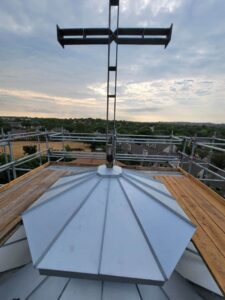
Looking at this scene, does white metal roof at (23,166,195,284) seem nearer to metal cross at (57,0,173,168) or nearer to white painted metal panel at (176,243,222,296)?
metal cross at (57,0,173,168)

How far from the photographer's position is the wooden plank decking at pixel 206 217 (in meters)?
1.60

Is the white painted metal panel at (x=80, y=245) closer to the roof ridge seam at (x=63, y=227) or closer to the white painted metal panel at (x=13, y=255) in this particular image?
the roof ridge seam at (x=63, y=227)

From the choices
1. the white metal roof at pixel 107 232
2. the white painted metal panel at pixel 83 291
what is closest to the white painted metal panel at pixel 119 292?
the white painted metal panel at pixel 83 291

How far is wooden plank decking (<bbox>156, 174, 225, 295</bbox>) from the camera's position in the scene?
5.26 ft

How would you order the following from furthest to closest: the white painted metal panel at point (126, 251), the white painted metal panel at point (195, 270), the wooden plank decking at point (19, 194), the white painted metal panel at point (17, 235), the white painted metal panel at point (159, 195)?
the wooden plank decking at point (19, 194) < the white painted metal panel at point (17, 235) < the white painted metal panel at point (195, 270) < the white painted metal panel at point (159, 195) < the white painted metal panel at point (126, 251)

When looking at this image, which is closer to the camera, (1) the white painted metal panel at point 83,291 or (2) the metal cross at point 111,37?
(1) the white painted metal panel at point 83,291

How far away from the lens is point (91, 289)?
1500 mm

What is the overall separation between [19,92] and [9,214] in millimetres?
11384

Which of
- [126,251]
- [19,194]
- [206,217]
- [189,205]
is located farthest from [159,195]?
[19,194]

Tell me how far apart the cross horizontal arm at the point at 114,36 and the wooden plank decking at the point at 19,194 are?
2343 mm

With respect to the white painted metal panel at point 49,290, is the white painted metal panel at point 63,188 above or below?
above

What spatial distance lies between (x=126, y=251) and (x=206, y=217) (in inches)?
72.0

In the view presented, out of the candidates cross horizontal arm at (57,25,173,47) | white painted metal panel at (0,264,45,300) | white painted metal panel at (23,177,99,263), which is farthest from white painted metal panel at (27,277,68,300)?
cross horizontal arm at (57,25,173,47)

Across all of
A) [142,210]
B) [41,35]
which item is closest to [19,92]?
[41,35]
